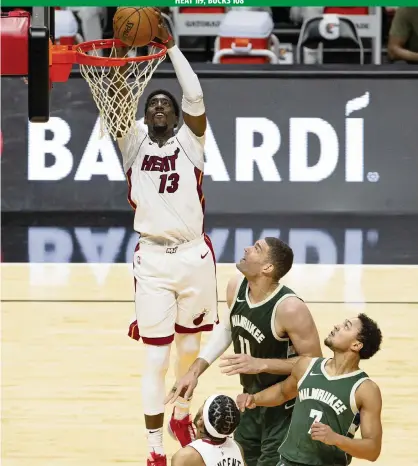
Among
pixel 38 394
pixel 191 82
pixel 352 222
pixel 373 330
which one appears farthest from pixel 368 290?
pixel 373 330

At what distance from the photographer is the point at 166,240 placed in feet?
24.1

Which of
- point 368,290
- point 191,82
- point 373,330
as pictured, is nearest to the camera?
point 373,330

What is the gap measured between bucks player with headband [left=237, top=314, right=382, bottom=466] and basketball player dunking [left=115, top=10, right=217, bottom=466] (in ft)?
4.81

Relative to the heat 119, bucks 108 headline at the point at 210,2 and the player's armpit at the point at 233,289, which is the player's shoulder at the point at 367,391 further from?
the heat 119, bucks 108 headline at the point at 210,2

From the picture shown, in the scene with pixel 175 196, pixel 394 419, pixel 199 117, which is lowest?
pixel 394 419

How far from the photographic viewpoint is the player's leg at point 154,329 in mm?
7188

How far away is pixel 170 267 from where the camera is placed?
23.8 ft

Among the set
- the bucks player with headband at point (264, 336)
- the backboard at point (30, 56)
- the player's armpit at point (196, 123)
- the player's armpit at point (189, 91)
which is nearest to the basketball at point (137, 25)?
the player's armpit at point (189, 91)

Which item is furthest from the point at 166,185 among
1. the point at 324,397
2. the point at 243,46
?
the point at 243,46

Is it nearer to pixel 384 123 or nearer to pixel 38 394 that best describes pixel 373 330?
pixel 38 394

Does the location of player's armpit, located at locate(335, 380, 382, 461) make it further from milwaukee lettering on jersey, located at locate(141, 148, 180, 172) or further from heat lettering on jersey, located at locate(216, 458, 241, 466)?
milwaukee lettering on jersey, located at locate(141, 148, 180, 172)

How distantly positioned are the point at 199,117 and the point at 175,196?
0.47 metres

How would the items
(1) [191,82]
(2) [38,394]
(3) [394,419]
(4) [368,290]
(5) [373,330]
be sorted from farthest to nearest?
(4) [368,290], (2) [38,394], (3) [394,419], (1) [191,82], (5) [373,330]

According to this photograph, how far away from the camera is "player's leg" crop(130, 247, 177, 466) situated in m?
7.19
